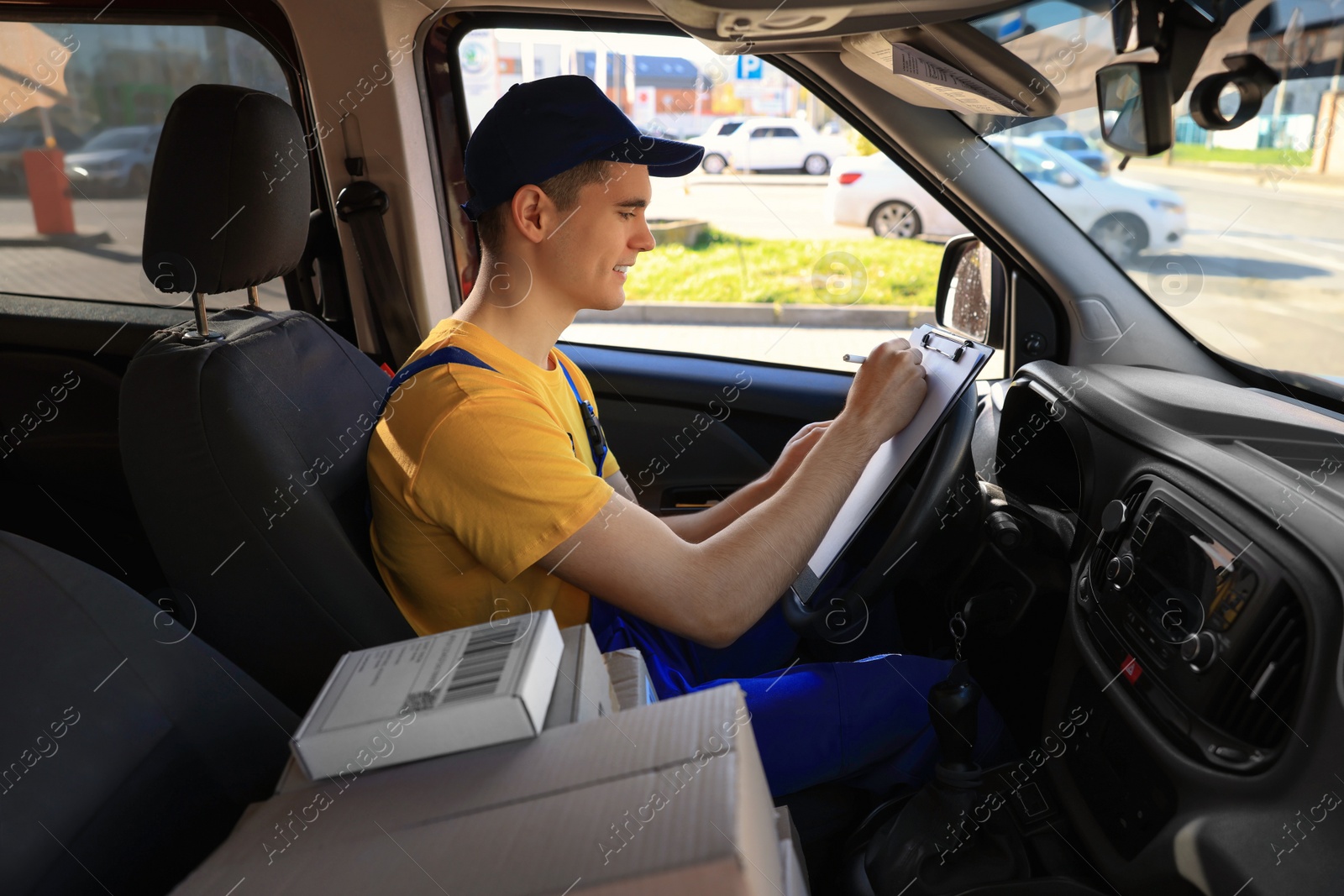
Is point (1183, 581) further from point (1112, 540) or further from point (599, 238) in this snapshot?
point (599, 238)

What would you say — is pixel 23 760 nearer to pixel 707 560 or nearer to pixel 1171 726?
pixel 707 560

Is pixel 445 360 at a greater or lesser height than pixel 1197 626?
greater

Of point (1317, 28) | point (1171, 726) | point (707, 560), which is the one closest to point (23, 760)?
point (707, 560)

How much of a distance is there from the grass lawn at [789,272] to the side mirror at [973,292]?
129cm

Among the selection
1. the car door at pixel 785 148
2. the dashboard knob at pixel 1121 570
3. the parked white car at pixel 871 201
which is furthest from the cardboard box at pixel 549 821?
the car door at pixel 785 148

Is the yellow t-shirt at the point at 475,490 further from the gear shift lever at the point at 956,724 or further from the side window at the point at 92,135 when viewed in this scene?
the side window at the point at 92,135

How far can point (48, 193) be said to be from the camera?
270 cm

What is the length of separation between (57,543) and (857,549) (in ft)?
6.87

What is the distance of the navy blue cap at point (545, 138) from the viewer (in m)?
1.48

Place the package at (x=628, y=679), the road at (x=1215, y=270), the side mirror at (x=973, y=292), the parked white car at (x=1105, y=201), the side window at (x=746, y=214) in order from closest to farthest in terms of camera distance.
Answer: the package at (x=628, y=679) < the road at (x=1215, y=270) < the parked white car at (x=1105, y=201) < the side mirror at (x=973, y=292) < the side window at (x=746, y=214)

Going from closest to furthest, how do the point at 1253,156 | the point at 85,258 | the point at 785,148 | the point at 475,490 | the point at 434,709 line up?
the point at 434,709 → the point at 475,490 → the point at 1253,156 → the point at 85,258 → the point at 785,148

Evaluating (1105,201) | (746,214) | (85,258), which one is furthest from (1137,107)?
(85,258)

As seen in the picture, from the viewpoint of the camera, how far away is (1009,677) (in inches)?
57.5

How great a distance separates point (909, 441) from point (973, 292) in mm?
663
